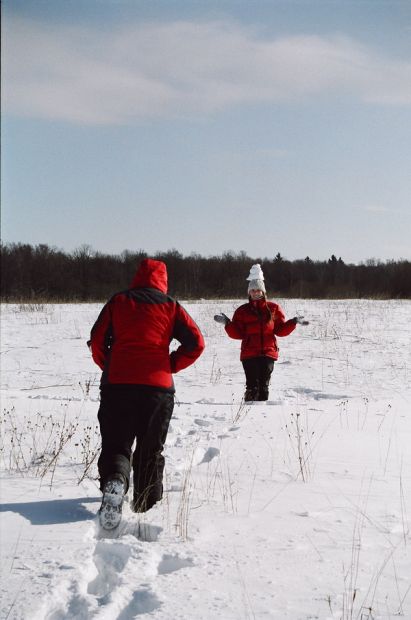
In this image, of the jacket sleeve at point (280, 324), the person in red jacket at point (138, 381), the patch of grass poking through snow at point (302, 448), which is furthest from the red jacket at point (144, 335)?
the jacket sleeve at point (280, 324)

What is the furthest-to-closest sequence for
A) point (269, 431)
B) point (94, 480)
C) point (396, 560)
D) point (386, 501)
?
point (269, 431), point (94, 480), point (386, 501), point (396, 560)

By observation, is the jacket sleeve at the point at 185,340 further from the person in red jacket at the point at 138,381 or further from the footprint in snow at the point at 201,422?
the footprint in snow at the point at 201,422

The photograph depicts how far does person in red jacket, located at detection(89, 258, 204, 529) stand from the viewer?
3.65 m

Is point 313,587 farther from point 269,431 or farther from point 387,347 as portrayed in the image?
point 387,347

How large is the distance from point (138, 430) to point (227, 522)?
0.82 metres

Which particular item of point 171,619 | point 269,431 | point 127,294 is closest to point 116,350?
point 127,294

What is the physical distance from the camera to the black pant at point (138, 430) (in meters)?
3.64

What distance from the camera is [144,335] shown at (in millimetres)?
3695

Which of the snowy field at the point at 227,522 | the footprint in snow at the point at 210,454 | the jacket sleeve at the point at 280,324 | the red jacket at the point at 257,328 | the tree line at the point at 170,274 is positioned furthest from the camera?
the tree line at the point at 170,274

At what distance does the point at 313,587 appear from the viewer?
8.64 ft

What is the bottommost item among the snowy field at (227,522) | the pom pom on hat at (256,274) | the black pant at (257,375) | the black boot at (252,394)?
the snowy field at (227,522)

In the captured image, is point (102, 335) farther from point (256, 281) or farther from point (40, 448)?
point (256, 281)

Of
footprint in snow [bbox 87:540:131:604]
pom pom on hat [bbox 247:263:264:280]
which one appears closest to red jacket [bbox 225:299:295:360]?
pom pom on hat [bbox 247:263:264:280]

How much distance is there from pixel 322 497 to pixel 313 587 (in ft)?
4.10
